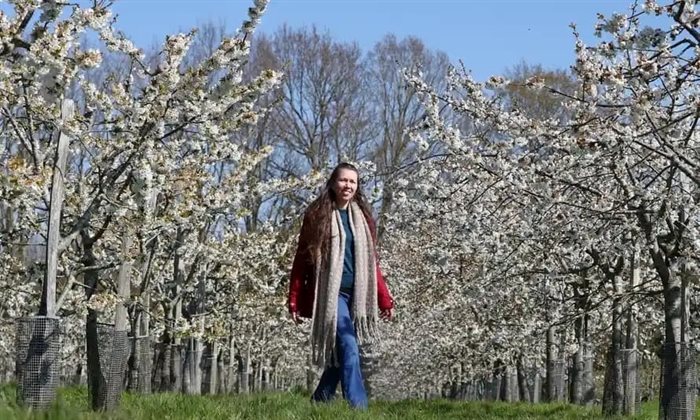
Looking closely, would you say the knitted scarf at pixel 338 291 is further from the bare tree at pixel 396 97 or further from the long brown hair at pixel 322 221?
the bare tree at pixel 396 97

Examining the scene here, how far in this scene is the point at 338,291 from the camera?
6691mm

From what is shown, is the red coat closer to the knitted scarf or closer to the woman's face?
the knitted scarf

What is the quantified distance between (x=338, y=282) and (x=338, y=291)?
0.07m

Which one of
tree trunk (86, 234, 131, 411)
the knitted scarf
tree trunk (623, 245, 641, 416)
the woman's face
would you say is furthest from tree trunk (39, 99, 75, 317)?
tree trunk (623, 245, 641, 416)

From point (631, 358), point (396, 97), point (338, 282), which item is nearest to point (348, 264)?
point (338, 282)

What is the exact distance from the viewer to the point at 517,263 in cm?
1040

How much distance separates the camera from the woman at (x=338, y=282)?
21.8ft

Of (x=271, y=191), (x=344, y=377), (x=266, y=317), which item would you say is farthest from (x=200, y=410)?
(x=266, y=317)

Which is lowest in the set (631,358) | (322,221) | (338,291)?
(631,358)

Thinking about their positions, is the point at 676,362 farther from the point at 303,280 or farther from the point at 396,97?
the point at 396,97

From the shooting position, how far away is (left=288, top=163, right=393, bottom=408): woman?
6656 millimetres

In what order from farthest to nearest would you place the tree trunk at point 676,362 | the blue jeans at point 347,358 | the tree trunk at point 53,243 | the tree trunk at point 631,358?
1. the tree trunk at point 631,358
2. the tree trunk at point 676,362
3. the blue jeans at point 347,358
4. the tree trunk at point 53,243

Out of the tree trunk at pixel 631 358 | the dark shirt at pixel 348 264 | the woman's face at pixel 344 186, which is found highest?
the woman's face at pixel 344 186

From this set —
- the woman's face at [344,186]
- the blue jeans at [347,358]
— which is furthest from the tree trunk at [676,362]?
the woman's face at [344,186]
